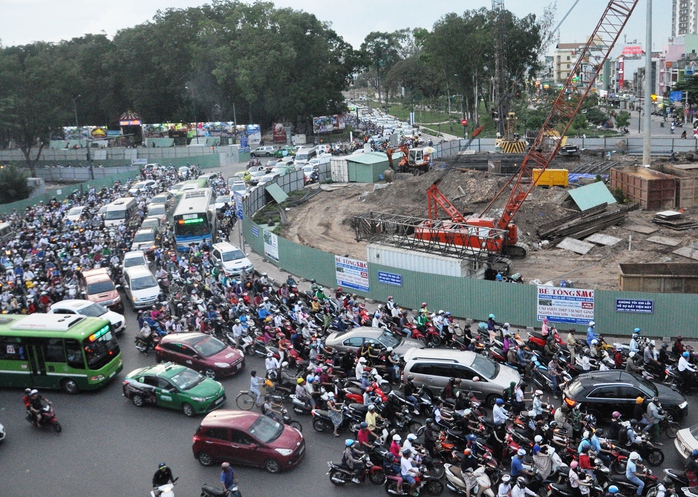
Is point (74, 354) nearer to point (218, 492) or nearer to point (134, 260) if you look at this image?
point (218, 492)

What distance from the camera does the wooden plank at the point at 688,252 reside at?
2685 cm

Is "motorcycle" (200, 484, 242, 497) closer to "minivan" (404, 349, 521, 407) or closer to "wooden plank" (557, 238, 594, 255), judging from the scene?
"minivan" (404, 349, 521, 407)

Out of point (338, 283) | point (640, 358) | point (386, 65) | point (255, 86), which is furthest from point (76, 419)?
point (386, 65)

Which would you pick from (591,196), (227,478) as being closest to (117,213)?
(591,196)

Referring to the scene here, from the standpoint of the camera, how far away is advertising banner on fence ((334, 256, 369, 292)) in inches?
985


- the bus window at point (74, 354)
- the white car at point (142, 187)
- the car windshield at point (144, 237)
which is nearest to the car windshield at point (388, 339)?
the bus window at point (74, 354)

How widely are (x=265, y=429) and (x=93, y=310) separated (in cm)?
1132

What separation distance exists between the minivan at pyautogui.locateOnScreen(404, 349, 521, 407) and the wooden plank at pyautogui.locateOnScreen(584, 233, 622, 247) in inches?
606

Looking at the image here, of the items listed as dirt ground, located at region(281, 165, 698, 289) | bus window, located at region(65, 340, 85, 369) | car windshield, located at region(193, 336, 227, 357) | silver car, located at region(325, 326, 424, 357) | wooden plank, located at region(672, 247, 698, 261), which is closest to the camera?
bus window, located at region(65, 340, 85, 369)

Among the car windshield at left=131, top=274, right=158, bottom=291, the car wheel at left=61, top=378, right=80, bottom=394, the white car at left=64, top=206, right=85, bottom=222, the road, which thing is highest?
the white car at left=64, top=206, right=85, bottom=222

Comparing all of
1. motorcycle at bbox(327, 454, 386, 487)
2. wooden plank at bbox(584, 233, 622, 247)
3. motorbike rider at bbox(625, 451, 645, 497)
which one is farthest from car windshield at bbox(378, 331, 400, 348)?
wooden plank at bbox(584, 233, 622, 247)

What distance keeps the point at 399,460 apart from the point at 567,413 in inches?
156

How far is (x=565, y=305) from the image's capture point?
66.8ft

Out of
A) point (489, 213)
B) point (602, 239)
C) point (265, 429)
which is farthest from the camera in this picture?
point (489, 213)
